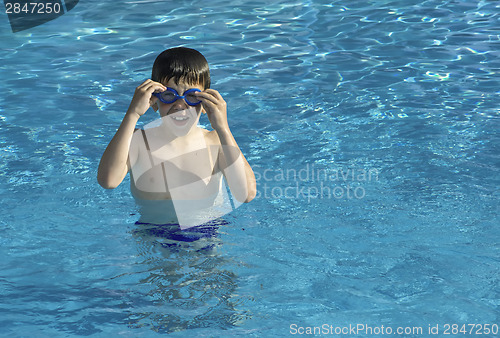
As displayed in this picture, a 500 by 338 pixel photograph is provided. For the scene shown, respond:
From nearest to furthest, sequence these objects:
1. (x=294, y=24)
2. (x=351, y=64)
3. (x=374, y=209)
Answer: (x=374, y=209) → (x=351, y=64) → (x=294, y=24)

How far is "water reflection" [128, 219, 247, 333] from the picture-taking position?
315 centimetres

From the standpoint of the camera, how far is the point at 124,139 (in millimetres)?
3211

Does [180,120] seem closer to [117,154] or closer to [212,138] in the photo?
[212,138]

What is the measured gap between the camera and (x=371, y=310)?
3307 mm

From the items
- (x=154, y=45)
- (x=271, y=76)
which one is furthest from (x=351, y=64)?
(x=154, y=45)

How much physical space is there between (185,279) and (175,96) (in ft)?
2.91

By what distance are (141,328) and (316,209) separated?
1645mm

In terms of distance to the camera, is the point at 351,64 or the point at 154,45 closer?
the point at 351,64

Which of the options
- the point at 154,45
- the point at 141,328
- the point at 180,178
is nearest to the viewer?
the point at 141,328

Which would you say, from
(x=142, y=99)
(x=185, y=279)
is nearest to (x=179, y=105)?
(x=142, y=99)

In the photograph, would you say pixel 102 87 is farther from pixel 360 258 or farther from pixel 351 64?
pixel 360 258

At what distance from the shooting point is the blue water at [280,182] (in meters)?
3.33
